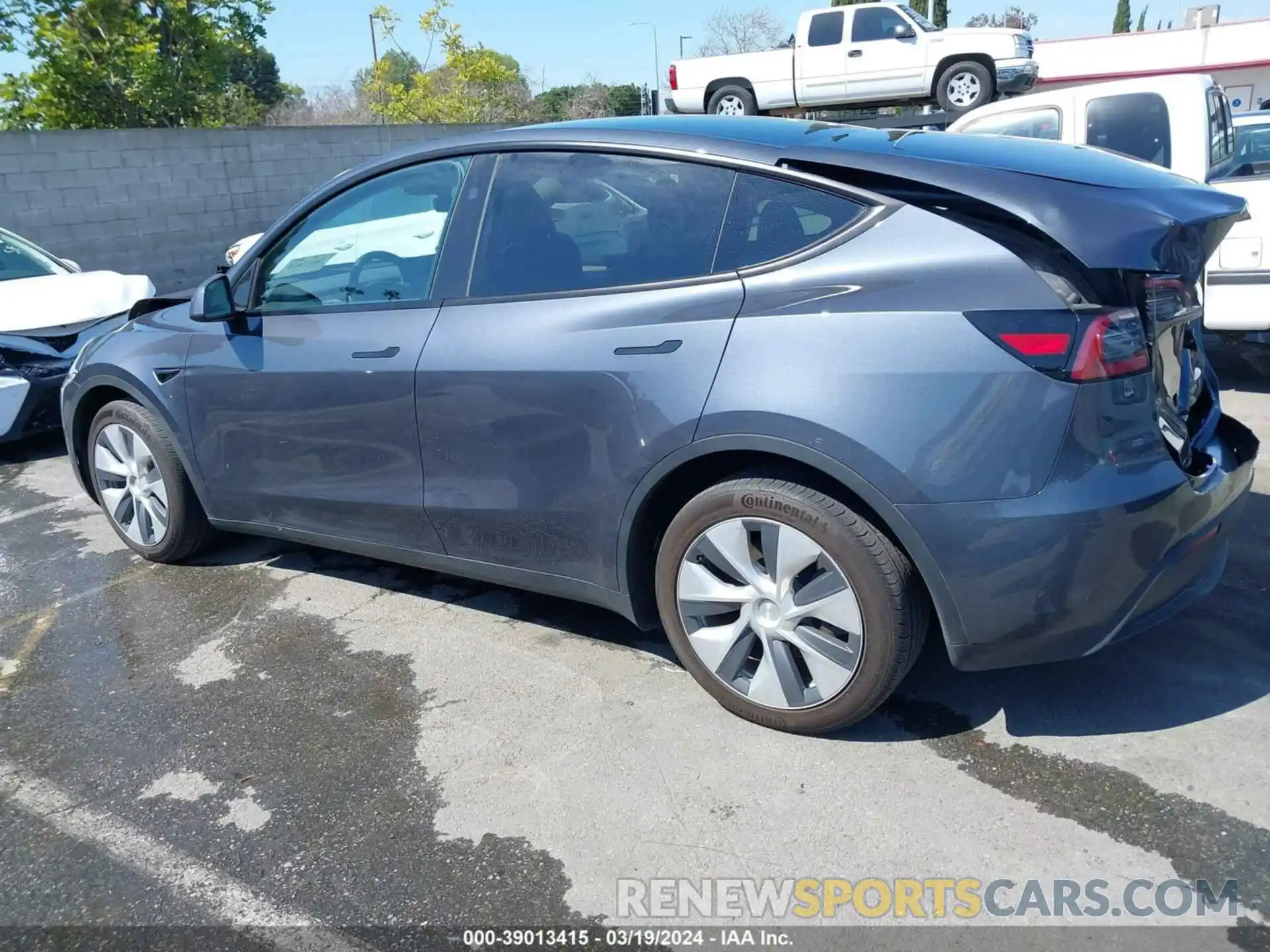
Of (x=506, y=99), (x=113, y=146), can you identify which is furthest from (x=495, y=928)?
(x=506, y=99)

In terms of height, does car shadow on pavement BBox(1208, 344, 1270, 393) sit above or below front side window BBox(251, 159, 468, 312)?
below

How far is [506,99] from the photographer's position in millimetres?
30109

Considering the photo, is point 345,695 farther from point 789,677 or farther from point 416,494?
point 789,677

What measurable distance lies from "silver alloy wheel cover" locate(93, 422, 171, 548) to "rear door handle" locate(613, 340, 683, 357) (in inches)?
97.1

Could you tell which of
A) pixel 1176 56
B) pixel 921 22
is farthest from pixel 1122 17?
pixel 921 22

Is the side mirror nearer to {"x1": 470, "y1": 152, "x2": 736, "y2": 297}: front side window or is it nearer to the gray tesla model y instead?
the gray tesla model y

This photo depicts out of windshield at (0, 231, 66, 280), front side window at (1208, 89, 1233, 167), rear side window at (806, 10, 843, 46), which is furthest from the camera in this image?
rear side window at (806, 10, 843, 46)

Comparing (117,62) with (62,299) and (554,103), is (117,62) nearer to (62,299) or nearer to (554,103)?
(62,299)

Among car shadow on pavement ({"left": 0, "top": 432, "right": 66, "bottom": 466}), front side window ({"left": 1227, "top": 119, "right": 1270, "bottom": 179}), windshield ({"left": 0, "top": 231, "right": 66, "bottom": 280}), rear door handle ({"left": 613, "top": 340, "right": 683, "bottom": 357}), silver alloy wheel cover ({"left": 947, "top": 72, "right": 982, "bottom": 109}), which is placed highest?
silver alloy wheel cover ({"left": 947, "top": 72, "right": 982, "bottom": 109})

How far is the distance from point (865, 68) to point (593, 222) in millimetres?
13712

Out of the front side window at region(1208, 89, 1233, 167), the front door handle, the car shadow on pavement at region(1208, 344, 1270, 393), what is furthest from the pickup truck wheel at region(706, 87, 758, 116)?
the front door handle

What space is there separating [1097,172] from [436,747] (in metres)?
2.48

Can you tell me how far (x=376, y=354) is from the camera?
3541 millimetres

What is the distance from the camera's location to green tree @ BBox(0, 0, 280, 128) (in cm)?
1736
